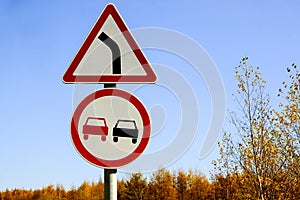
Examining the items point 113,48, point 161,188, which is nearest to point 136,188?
point 161,188

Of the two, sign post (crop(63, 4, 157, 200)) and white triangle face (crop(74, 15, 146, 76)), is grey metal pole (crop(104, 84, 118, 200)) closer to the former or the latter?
sign post (crop(63, 4, 157, 200))

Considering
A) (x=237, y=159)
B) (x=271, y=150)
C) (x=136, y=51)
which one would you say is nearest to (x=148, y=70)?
(x=136, y=51)

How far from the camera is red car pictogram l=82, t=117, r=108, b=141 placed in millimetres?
2691

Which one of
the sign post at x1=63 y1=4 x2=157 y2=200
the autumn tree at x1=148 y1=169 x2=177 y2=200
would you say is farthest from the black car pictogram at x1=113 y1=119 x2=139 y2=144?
the autumn tree at x1=148 y1=169 x2=177 y2=200

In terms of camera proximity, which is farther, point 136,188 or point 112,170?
point 136,188

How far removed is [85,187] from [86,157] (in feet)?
204

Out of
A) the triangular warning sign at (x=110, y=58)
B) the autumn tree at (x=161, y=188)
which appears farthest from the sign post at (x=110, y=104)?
the autumn tree at (x=161, y=188)

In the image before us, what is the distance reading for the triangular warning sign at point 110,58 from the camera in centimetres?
288

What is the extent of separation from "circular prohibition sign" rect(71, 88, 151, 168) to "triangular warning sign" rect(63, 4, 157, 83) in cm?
15

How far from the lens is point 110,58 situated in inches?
116

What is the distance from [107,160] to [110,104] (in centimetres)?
38

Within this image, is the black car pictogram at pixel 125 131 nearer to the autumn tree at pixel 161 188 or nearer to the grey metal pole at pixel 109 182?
the grey metal pole at pixel 109 182

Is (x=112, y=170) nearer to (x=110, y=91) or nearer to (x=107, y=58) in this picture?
(x=110, y=91)

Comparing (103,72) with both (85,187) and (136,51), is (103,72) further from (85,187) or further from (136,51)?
(85,187)
